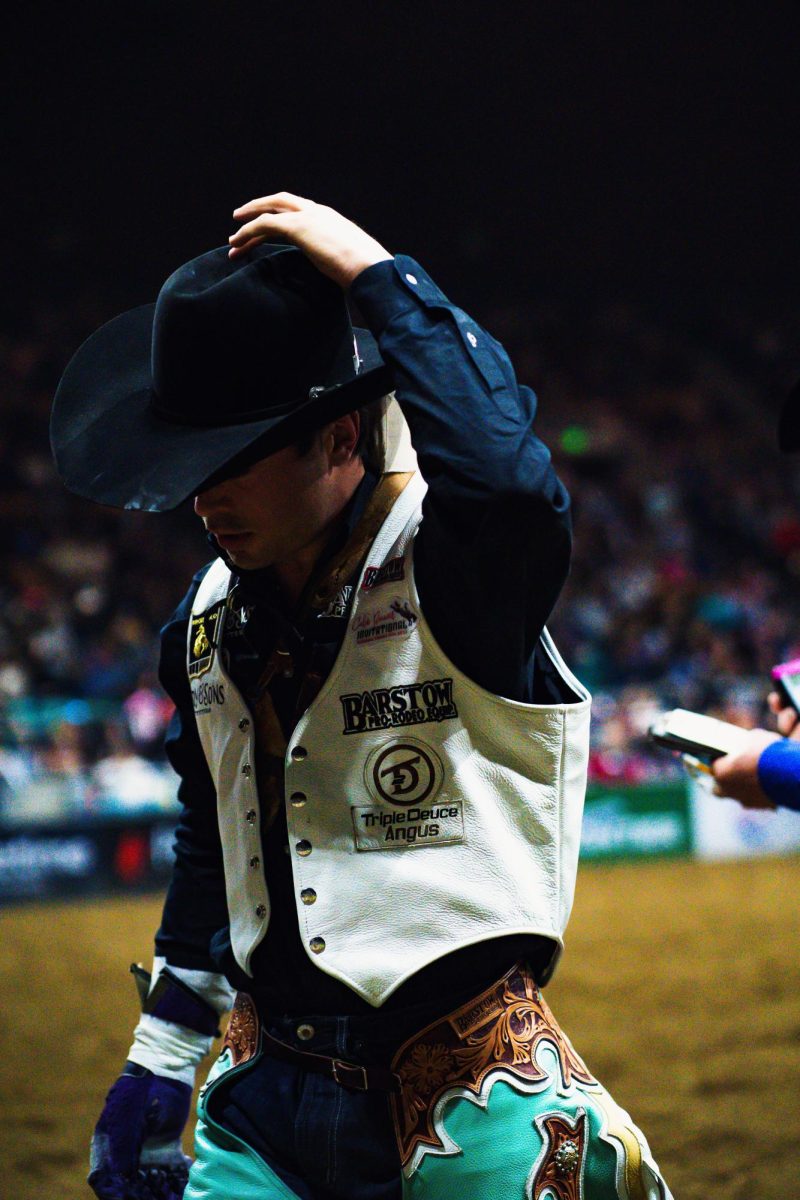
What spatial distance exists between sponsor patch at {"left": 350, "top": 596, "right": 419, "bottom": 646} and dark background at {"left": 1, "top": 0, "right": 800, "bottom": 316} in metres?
14.8

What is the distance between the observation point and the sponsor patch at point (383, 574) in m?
1.82

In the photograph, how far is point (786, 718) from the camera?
2334 mm

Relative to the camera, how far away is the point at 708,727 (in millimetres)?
2262

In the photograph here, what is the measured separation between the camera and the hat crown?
5.81 feet

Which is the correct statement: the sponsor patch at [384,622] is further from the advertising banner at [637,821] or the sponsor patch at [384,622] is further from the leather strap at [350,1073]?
the advertising banner at [637,821]

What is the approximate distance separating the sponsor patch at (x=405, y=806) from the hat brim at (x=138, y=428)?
0.46 m

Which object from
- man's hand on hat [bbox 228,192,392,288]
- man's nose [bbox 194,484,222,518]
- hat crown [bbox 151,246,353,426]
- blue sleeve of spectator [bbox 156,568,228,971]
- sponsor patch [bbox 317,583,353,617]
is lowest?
blue sleeve of spectator [bbox 156,568,228,971]

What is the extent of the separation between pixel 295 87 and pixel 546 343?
5.27 meters

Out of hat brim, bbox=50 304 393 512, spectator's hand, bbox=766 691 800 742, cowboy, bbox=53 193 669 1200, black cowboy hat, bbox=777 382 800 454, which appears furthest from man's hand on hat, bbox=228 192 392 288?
spectator's hand, bbox=766 691 800 742

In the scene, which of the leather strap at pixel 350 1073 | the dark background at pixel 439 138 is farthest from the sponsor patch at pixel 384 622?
the dark background at pixel 439 138

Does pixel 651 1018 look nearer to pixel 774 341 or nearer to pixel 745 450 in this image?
pixel 745 450

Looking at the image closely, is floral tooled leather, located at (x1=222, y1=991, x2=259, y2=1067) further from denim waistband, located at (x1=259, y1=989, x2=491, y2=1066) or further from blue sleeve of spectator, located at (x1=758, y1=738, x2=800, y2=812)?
blue sleeve of spectator, located at (x1=758, y1=738, x2=800, y2=812)

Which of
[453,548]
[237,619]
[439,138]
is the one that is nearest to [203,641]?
[237,619]

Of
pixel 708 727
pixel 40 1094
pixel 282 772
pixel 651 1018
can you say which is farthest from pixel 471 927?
pixel 651 1018
